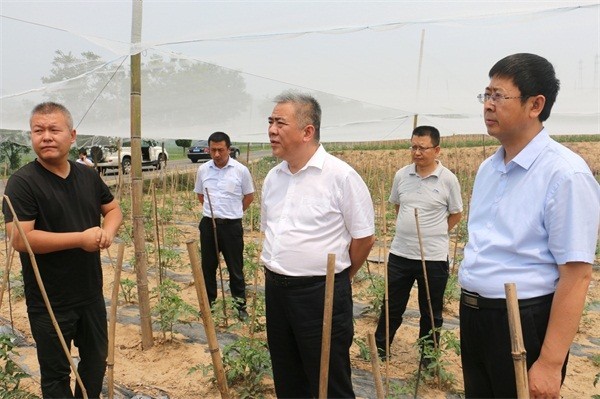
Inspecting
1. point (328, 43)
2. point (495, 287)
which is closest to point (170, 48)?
point (328, 43)

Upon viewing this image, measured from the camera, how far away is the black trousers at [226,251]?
12.5 ft

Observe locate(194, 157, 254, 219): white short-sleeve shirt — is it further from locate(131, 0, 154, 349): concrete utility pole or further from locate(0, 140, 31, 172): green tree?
locate(0, 140, 31, 172): green tree

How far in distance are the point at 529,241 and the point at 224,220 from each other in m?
2.80

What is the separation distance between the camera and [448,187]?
9.45 feet

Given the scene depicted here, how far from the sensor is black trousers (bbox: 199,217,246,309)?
3.80 m

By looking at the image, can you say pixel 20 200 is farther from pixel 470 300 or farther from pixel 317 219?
pixel 470 300

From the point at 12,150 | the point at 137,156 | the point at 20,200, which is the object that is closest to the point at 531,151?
the point at 20,200

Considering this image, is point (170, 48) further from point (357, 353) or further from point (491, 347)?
point (491, 347)

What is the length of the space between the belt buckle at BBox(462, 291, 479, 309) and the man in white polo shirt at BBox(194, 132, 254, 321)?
2507mm

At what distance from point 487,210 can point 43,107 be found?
1714 millimetres

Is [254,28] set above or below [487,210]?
above

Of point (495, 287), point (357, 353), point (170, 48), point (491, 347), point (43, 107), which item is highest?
point (170, 48)

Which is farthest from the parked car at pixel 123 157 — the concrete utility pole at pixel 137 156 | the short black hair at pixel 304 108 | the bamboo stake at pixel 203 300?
the bamboo stake at pixel 203 300

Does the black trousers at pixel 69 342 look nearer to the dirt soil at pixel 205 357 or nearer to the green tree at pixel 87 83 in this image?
the dirt soil at pixel 205 357
